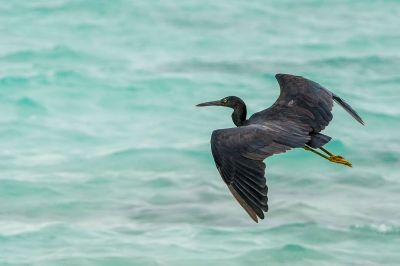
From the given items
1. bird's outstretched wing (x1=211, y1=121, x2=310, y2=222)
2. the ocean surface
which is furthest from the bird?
the ocean surface

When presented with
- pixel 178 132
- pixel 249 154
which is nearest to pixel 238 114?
pixel 249 154

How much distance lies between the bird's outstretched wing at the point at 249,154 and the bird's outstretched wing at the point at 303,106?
481 mm

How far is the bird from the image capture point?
8547 millimetres

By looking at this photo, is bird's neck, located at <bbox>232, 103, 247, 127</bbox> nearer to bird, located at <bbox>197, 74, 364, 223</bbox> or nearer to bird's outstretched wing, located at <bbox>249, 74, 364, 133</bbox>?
bird, located at <bbox>197, 74, 364, 223</bbox>

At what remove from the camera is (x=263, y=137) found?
9016 millimetres

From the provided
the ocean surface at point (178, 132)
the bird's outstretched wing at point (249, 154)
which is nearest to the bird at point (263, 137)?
the bird's outstretched wing at point (249, 154)

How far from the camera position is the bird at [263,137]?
855 cm

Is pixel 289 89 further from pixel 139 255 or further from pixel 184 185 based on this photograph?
pixel 184 185

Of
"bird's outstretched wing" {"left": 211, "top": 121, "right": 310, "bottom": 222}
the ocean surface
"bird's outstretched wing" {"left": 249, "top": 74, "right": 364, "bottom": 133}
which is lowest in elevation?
the ocean surface

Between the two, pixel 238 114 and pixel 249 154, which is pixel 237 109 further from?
pixel 249 154

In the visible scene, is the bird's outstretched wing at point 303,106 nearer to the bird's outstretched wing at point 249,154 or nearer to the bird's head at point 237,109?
the bird's head at point 237,109

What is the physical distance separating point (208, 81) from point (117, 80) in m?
1.24

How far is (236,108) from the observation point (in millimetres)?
10070

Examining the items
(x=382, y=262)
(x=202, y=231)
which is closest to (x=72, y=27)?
(x=202, y=231)
